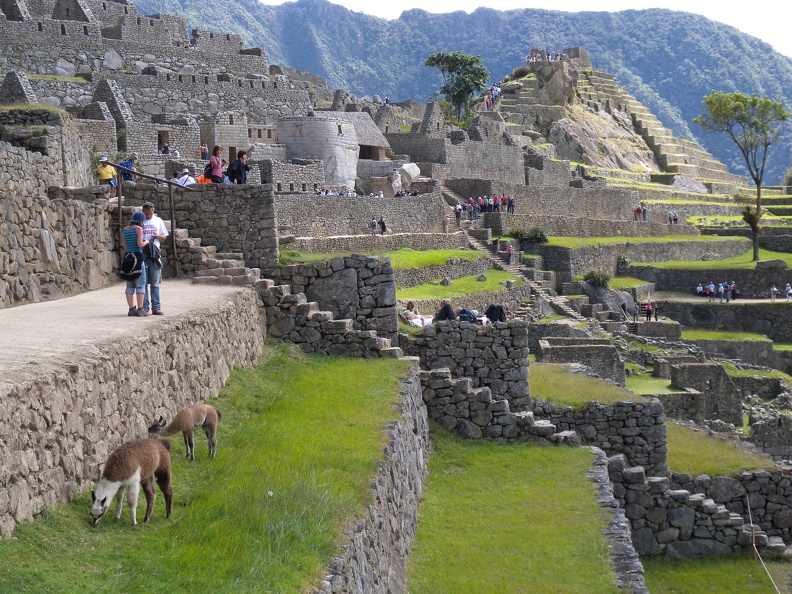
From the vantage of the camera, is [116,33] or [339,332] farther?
[116,33]

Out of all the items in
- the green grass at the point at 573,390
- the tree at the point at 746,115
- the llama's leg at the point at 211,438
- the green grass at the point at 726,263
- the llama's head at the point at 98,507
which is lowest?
the green grass at the point at 726,263

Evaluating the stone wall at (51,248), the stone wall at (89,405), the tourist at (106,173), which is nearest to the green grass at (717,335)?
the tourist at (106,173)

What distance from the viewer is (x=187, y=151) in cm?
3891

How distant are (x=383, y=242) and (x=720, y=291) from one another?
53.4 feet

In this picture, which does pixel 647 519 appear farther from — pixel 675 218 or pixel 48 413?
pixel 675 218

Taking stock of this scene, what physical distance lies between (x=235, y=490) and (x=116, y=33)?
4281 cm

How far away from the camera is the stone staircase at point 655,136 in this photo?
92.6 metres

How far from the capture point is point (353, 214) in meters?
39.7

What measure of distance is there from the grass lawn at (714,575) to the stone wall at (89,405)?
7.19 meters

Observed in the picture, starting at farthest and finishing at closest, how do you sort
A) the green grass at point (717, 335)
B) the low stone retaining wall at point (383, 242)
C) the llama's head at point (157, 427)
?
1. the green grass at point (717, 335)
2. the low stone retaining wall at point (383, 242)
3. the llama's head at point (157, 427)

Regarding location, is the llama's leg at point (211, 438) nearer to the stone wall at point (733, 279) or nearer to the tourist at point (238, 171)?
the tourist at point (238, 171)

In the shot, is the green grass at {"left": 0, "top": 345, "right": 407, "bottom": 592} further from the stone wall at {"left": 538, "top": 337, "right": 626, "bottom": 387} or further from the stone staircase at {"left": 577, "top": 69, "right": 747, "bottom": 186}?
the stone staircase at {"left": 577, "top": 69, "right": 747, "bottom": 186}

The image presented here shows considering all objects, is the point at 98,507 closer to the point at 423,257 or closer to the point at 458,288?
the point at 458,288

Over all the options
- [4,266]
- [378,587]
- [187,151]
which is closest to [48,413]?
[378,587]
